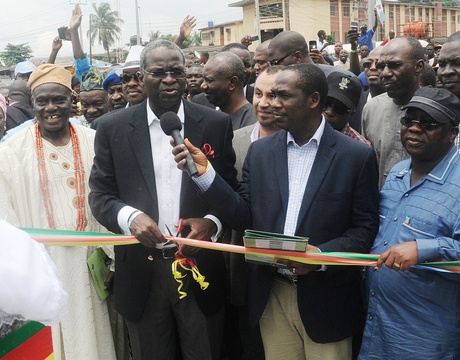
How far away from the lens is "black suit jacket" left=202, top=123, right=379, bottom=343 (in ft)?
9.63

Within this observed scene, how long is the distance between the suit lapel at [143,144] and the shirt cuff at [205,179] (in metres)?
0.45

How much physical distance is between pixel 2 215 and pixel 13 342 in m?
2.35

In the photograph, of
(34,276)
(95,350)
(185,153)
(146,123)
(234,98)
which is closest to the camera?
(34,276)

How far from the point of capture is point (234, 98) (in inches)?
201

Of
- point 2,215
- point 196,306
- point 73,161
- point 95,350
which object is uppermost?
point 73,161

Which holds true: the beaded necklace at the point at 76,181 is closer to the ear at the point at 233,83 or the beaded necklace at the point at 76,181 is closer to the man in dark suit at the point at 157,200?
the man in dark suit at the point at 157,200

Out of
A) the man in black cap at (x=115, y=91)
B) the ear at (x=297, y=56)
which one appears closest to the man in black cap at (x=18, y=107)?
the man in black cap at (x=115, y=91)

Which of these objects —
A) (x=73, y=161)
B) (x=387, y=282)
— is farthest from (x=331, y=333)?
(x=73, y=161)

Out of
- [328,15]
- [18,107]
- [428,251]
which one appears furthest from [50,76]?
[328,15]

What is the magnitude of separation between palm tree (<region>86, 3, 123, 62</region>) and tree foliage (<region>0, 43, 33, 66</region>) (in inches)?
459

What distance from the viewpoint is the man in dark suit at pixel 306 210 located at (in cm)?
294

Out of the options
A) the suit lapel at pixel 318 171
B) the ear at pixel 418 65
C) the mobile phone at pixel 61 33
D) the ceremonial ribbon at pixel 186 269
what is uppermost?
the mobile phone at pixel 61 33

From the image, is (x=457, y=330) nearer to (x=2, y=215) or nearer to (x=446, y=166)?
(x=446, y=166)

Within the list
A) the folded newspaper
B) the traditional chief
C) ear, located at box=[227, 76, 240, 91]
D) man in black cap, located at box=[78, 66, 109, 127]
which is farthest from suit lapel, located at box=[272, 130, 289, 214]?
man in black cap, located at box=[78, 66, 109, 127]
